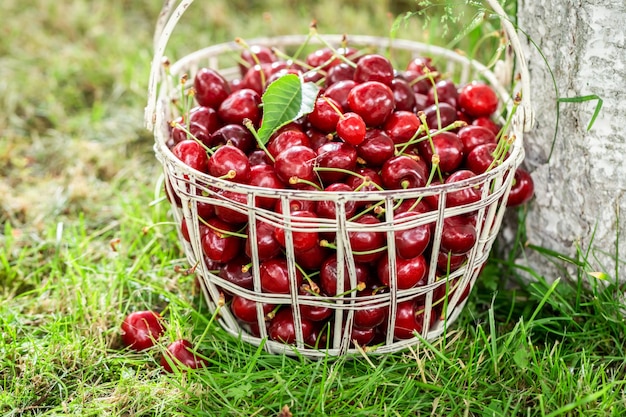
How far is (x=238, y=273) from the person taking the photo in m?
1.54

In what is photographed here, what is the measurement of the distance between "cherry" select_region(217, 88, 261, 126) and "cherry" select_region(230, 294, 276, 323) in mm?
455

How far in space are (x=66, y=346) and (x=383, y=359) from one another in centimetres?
79

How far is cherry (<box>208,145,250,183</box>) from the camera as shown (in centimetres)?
148

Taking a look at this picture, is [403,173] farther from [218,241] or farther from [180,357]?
[180,357]

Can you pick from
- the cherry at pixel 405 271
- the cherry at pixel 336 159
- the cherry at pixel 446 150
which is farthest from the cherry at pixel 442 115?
the cherry at pixel 405 271

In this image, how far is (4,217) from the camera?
2.21m

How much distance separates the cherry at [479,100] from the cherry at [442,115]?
62 millimetres

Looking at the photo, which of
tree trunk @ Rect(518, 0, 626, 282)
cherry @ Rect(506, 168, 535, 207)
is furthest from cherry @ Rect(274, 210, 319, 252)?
tree trunk @ Rect(518, 0, 626, 282)

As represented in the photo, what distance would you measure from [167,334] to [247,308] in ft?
0.86

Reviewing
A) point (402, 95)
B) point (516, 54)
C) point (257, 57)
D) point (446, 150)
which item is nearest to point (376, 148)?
point (446, 150)

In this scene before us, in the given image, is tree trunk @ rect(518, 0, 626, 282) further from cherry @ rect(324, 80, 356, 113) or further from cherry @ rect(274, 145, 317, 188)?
cherry @ rect(274, 145, 317, 188)

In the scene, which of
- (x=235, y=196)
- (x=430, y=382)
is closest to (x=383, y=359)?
(x=430, y=382)

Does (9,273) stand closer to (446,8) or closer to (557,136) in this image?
(446,8)

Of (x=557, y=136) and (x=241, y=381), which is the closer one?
(x=241, y=381)
